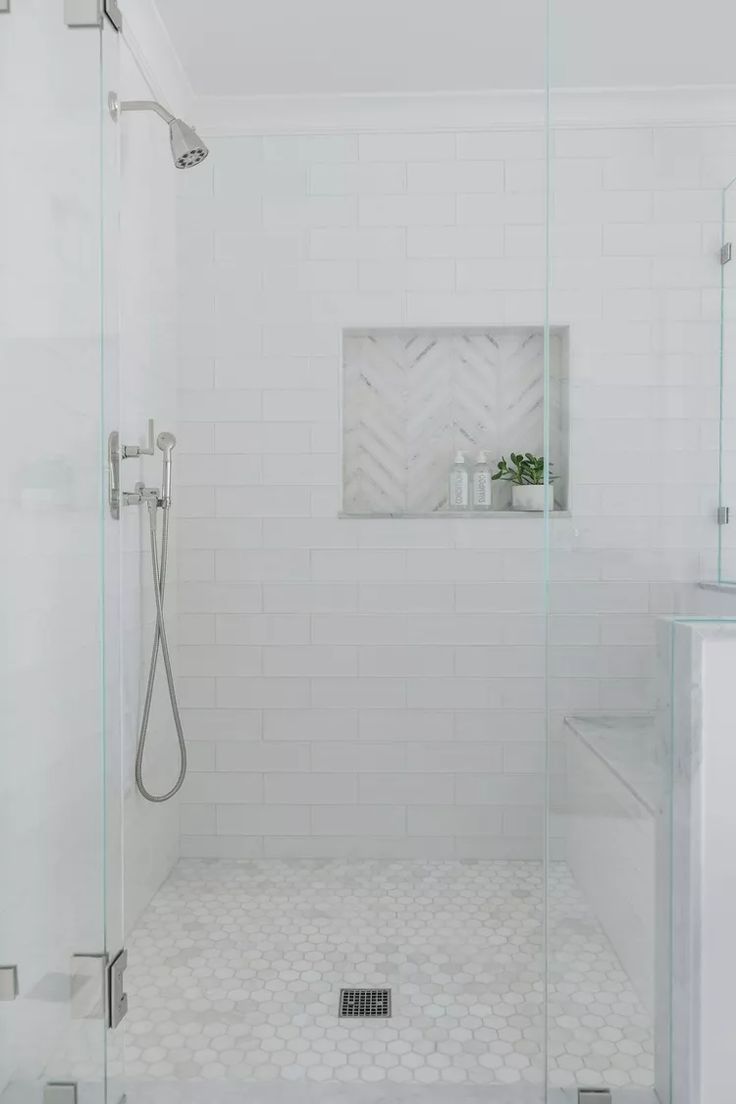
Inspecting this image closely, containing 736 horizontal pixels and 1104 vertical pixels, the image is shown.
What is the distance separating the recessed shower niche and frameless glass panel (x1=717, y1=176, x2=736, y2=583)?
5.55 ft

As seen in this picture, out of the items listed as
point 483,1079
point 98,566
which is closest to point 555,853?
point 483,1079

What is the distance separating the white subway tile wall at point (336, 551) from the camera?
291 centimetres

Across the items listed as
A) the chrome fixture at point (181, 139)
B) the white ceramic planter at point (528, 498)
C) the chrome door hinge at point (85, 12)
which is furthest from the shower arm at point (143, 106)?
the white ceramic planter at point (528, 498)

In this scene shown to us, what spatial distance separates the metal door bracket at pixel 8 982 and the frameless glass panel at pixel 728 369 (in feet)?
4.37

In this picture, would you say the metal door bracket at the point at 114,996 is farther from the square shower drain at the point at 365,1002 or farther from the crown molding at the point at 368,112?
the crown molding at the point at 368,112

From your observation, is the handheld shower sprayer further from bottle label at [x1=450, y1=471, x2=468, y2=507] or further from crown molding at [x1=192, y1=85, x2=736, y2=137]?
crown molding at [x1=192, y1=85, x2=736, y2=137]

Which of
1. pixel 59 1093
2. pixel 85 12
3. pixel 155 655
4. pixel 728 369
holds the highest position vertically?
pixel 85 12

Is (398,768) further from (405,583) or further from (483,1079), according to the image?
(483,1079)

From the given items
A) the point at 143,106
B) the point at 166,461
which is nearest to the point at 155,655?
the point at 166,461

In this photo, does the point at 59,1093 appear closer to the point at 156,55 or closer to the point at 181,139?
the point at 181,139

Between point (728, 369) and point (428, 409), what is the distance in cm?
178

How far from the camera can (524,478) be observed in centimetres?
296

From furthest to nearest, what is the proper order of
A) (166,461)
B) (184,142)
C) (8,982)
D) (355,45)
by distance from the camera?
(355,45), (166,461), (184,142), (8,982)

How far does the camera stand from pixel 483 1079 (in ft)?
5.60
